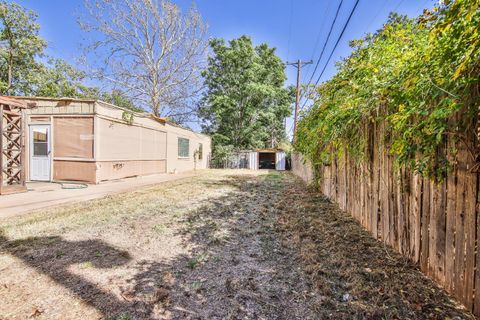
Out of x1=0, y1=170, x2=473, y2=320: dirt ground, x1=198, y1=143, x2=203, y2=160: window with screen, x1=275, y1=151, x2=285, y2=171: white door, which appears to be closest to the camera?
x1=0, y1=170, x2=473, y2=320: dirt ground

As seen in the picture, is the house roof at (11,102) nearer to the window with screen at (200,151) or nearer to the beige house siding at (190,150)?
the beige house siding at (190,150)

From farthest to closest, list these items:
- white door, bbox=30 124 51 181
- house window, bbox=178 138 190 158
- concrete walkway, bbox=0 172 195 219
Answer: house window, bbox=178 138 190 158 < white door, bbox=30 124 51 181 < concrete walkway, bbox=0 172 195 219

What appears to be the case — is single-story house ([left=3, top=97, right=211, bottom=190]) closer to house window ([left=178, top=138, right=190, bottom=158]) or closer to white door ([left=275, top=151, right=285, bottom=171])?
house window ([left=178, top=138, right=190, bottom=158])

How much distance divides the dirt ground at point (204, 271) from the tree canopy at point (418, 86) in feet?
3.60

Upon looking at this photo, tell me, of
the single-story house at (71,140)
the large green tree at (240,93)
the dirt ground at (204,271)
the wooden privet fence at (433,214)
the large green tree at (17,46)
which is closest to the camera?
the wooden privet fence at (433,214)

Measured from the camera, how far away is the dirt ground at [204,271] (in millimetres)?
1736

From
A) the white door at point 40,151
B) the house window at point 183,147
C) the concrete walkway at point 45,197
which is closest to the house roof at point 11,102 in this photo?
the white door at point 40,151

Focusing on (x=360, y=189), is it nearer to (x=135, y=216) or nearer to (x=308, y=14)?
(x=135, y=216)

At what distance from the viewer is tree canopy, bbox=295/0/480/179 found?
146cm

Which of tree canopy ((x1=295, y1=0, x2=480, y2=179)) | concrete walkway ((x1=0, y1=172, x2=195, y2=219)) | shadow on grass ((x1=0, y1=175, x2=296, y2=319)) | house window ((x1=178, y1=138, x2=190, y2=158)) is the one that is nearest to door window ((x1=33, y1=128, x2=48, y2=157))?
concrete walkway ((x1=0, y1=172, x2=195, y2=219))

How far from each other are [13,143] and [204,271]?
7.14 meters

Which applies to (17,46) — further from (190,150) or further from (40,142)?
(40,142)

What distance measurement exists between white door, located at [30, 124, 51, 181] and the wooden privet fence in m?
9.24

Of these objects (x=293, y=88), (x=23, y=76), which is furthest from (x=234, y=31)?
(x=23, y=76)
